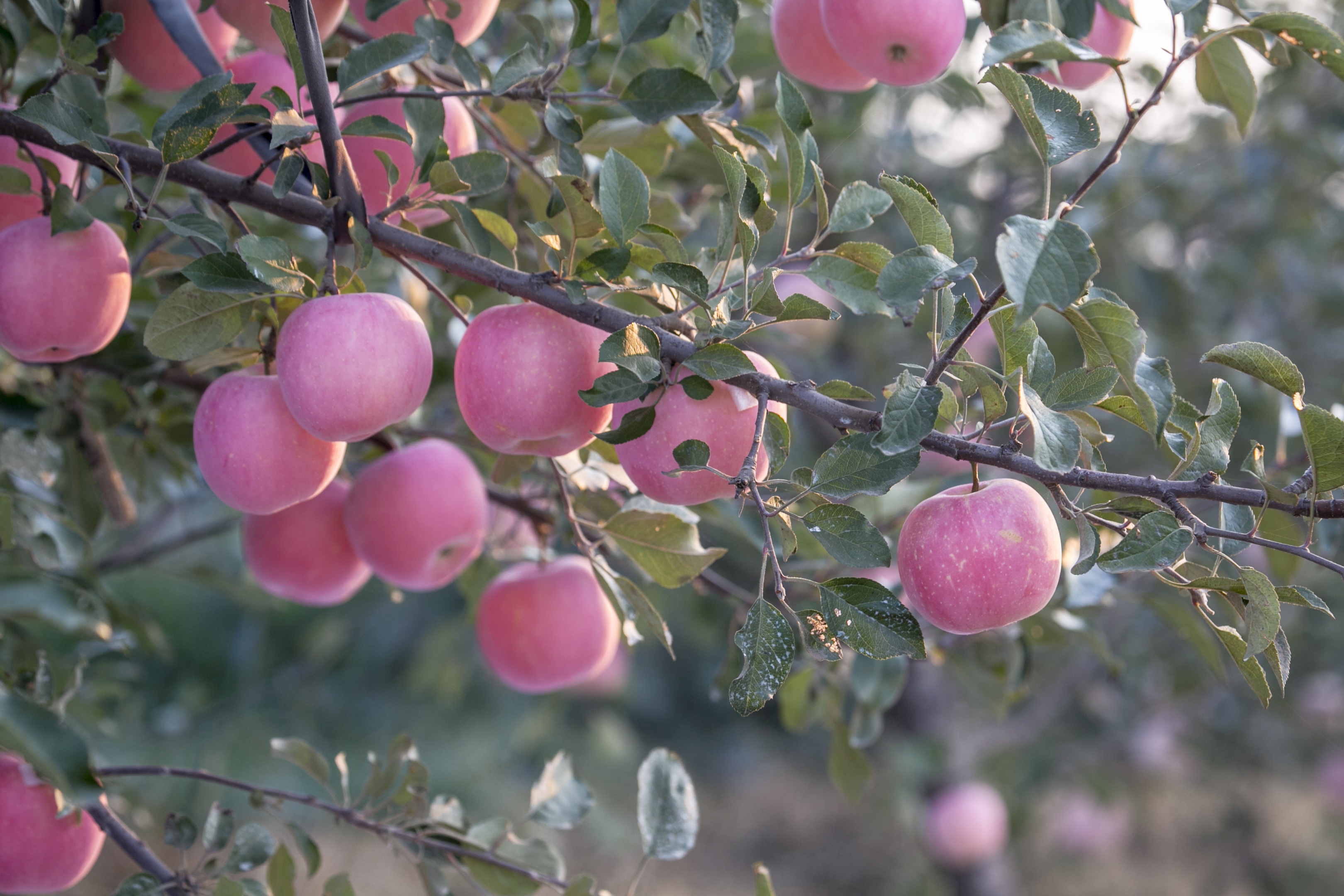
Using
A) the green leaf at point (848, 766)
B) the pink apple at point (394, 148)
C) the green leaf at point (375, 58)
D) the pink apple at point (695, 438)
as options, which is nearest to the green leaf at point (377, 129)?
the green leaf at point (375, 58)

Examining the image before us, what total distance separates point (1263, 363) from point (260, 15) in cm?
79

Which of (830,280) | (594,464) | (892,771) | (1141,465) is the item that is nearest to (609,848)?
(892,771)

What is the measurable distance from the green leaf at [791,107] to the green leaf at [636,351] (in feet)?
0.51

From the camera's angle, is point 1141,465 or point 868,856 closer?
point 1141,465

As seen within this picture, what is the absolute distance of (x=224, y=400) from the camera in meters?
0.67

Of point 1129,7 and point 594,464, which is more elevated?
point 1129,7

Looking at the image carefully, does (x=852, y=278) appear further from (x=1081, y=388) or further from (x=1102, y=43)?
(x=1102, y=43)

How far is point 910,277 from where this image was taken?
0.50m

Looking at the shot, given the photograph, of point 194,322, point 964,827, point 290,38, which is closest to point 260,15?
point 290,38

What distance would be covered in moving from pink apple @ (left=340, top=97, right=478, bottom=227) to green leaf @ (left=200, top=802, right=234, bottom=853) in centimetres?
52

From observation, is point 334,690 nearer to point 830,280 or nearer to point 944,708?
point 944,708

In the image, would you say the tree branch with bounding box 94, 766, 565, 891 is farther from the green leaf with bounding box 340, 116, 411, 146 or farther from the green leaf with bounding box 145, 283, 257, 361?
the green leaf with bounding box 340, 116, 411, 146

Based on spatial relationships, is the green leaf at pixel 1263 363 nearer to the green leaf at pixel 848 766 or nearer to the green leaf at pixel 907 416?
the green leaf at pixel 907 416

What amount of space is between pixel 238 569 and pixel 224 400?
5.03ft
